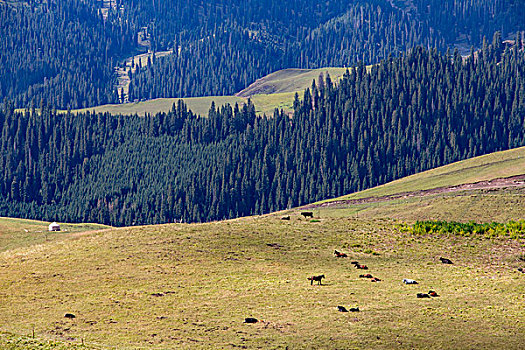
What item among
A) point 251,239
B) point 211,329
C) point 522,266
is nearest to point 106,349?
point 211,329

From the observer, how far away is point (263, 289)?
75938mm

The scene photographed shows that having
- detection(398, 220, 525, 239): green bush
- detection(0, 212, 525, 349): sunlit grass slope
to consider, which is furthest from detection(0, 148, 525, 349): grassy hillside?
detection(398, 220, 525, 239): green bush

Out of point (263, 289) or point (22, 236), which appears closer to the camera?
point (263, 289)

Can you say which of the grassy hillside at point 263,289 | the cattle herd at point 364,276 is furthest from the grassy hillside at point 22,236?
the cattle herd at point 364,276

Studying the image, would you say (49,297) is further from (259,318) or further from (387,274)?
(387,274)

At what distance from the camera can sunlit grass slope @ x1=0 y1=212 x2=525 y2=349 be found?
61.1m

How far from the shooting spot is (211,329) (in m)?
62.8

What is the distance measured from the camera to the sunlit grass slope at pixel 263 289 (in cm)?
6112

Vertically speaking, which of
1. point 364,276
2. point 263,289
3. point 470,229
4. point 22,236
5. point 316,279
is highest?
point 316,279

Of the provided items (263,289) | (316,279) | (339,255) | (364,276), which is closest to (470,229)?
(339,255)

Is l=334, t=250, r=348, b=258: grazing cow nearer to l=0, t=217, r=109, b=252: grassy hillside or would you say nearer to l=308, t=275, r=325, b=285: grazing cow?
l=308, t=275, r=325, b=285: grazing cow

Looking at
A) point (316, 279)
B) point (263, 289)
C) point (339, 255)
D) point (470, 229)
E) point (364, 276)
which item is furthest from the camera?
point (470, 229)

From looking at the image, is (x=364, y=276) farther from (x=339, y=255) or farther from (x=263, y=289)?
(x=263, y=289)

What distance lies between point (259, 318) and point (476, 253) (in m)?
41.2
